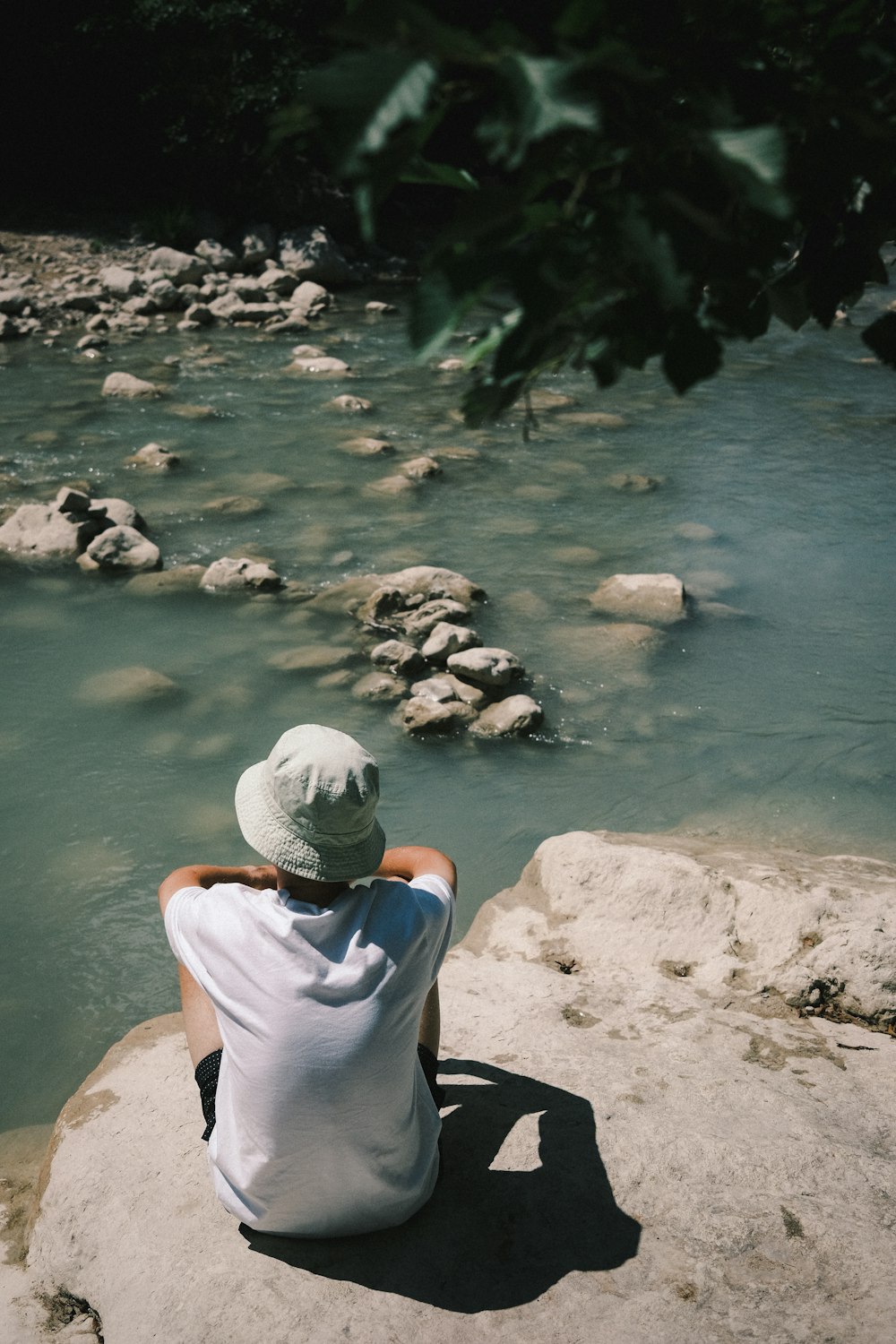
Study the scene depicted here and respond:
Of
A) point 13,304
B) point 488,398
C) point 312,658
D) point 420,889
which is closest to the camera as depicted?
point 488,398

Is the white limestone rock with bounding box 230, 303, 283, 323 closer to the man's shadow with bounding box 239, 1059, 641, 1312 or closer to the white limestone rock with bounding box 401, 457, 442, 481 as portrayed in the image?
the white limestone rock with bounding box 401, 457, 442, 481

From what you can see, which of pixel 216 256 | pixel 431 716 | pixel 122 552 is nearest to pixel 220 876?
pixel 431 716

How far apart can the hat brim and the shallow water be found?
2.09 m

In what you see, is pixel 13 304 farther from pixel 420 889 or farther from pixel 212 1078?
pixel 420 889

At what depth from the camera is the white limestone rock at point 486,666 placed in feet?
19.6

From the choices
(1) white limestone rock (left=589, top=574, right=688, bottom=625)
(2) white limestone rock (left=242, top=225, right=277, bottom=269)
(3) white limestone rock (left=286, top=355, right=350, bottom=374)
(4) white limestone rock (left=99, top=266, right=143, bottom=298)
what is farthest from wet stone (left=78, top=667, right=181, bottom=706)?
(2) white limestone rock (left=242, top=225, right=277, bottom=269)

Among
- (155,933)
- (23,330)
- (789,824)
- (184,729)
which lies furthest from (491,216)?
(23,330)

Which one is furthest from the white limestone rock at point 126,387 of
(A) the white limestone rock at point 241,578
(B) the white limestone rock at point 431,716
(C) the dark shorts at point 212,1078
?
(C) the dark shorts at point 212,1078

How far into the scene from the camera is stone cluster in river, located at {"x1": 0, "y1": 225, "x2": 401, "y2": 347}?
13320 mm

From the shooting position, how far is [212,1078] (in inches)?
103

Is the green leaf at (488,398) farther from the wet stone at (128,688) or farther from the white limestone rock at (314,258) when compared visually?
the white limestone rock at (314,258)

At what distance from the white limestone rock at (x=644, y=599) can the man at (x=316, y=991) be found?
4.72 metres

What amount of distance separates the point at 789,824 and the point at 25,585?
4764mm

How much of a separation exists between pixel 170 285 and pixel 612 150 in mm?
14222
